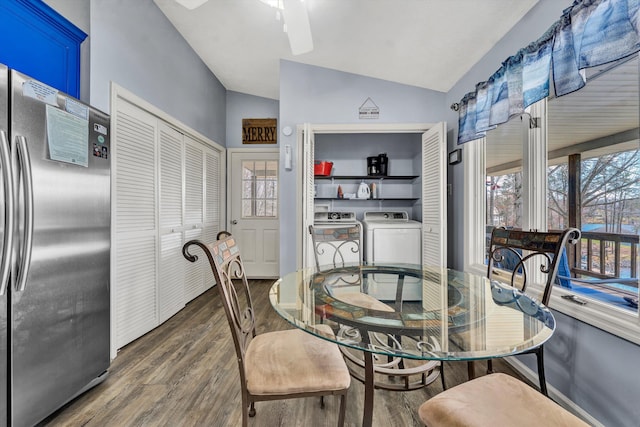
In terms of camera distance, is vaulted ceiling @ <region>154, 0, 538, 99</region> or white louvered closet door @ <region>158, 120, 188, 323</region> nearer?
vaulted ceiling @ <region>154, 0, 538, 99</region>

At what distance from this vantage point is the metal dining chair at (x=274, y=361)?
3.60ft

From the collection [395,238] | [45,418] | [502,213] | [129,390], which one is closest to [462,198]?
[502,213]

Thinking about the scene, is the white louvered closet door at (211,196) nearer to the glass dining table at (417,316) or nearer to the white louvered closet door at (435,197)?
the glass dining table at (417,316)

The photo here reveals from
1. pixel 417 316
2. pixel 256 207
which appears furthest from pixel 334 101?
pixel 417 316

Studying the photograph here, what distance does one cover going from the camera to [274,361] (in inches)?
48.3

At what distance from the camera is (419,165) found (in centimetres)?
402

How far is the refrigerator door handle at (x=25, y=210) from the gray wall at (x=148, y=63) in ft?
2.65

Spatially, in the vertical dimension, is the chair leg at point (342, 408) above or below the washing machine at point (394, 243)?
below

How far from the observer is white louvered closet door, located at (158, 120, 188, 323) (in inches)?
108

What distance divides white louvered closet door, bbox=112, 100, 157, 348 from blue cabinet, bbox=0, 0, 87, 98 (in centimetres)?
36

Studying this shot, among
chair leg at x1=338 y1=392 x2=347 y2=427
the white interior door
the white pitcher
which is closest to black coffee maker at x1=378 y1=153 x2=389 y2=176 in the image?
the white pitcher

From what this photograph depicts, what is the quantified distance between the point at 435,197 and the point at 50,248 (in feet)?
9.78

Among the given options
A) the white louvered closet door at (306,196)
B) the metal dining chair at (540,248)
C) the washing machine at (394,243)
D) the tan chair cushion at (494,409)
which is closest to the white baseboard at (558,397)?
the metal dining chair at (540,248)

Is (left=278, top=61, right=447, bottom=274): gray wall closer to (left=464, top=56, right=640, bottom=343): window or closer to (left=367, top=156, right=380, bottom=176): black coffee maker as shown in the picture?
(left=367, top=156, right=380, bottom=176): black coffee maker
